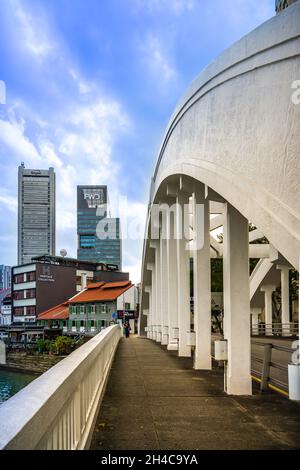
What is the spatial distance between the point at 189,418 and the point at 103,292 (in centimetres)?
6824

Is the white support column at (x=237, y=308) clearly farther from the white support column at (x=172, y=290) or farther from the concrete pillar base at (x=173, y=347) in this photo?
the concrete pillar base at (x=173, y=347)

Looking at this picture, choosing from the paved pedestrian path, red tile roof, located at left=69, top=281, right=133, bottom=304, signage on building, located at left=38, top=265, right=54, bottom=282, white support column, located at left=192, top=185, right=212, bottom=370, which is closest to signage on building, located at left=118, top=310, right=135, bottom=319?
red tile roof, located at left=69, top=281, right=133, bottom=304

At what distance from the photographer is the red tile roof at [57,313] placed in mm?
76688

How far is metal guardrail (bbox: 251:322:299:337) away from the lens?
99.5ft

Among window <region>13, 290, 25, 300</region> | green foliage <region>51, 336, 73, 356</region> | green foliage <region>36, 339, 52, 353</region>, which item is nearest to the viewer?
green foliage <region>51, 336, 73, 356</region>

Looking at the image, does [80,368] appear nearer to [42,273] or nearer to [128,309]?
[128,309]

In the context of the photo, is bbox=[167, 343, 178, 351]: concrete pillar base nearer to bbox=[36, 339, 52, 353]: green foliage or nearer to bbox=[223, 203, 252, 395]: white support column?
bbox=[223, 203, 252, 395]: white support column

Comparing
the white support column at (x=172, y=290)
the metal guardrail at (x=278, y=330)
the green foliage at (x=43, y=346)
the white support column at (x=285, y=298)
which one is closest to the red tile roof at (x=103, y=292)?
the green foliage at (x=43, y=346)

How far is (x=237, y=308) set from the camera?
864cm

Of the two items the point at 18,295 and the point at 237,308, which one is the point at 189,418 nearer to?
the point at 237,308

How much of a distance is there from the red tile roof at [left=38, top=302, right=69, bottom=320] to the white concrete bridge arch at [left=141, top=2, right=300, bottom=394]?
65.8 meters

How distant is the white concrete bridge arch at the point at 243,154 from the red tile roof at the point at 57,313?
65.8 meters
